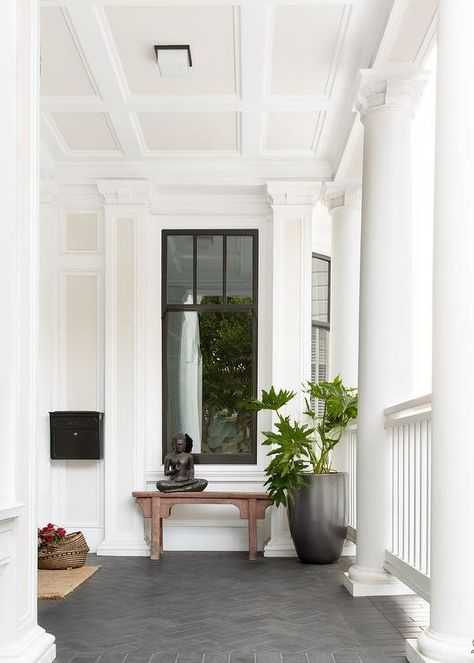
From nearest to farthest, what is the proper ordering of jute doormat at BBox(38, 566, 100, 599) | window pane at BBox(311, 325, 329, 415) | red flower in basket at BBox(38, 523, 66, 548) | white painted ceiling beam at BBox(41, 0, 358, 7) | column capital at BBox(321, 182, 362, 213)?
white painted ceiling beam at BBox(41, 0, 358, 7)
jute doormat at BBox(38, 566, 100, 599)
red flower in basket at BBox(38, 523, 66, 548)
column capital at BBox(321, 182, 362, 213)
window pane at BBox(311, 325, 329, 415)

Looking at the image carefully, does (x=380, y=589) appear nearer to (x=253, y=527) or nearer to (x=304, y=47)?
(x=253, y=527)

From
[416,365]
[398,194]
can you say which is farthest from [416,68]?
[416,365]

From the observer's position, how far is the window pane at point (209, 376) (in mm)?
7918

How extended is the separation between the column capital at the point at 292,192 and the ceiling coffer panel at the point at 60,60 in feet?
7.11

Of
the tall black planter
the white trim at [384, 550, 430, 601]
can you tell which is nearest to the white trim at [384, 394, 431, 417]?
the white trim at [384, 550, 430, 601]

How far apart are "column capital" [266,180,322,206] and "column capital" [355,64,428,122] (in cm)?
216

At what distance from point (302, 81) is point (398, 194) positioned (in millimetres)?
1143

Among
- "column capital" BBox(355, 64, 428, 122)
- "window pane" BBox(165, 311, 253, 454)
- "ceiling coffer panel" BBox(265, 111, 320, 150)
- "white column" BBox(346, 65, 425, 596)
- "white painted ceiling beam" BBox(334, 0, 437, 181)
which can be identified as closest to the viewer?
"white painted ceiling beam" BBox(334, 0, 437, 181)

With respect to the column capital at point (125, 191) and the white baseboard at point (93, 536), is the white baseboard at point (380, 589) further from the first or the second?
the column capital at point (125, 191)

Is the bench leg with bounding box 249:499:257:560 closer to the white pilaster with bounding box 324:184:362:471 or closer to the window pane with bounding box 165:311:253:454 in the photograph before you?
the window pane with bounding box 165:311:253:454

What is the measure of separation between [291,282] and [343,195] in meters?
0.96

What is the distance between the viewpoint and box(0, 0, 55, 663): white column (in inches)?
131

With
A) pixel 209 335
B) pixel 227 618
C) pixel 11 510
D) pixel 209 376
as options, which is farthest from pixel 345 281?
pixel 11 510

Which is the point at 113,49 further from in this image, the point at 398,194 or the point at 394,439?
the point at 394,439
